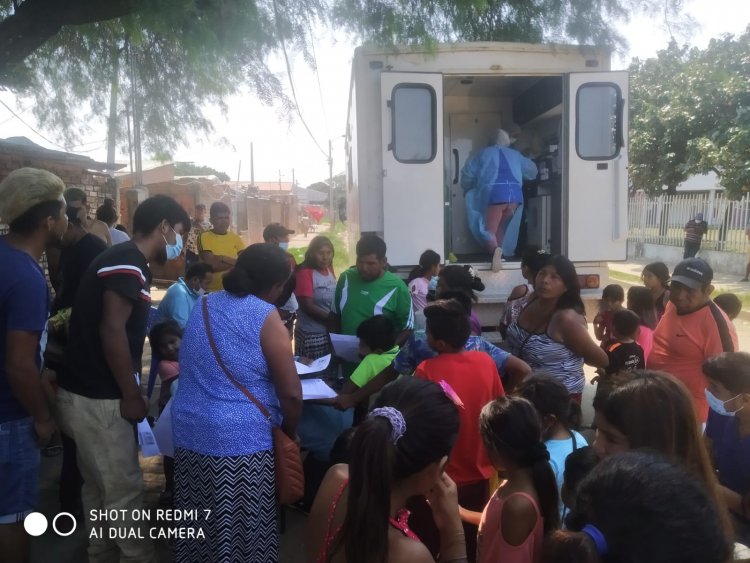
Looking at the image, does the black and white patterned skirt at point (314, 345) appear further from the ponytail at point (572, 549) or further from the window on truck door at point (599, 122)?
the ponytail at point (572, 549)

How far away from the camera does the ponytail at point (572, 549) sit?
1.14m

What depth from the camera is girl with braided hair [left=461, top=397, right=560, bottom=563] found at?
1840 millimetres

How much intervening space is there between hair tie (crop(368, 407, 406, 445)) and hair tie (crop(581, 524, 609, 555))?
51 cm

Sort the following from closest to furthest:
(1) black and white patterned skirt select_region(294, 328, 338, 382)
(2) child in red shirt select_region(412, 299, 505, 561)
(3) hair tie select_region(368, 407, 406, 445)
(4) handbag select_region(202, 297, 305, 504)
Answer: (3) hair tie select_region(368, 407, 406, 445) < (4) handbag select_region(202, 297, 305, 504) < (2) child in red shirt select_region(412, 299, 505, 561) < (1) black and white patterned skirt select_region(294, 328, 338, 382)

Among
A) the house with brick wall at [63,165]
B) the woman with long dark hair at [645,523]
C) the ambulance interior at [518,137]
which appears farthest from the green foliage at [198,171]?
the woman with long dark hair at [645,523]

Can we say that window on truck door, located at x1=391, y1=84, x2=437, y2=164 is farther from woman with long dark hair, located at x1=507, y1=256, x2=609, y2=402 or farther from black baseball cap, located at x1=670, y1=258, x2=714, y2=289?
black baseball cap, located at x1=670, y1=258, x2=714, y2=289

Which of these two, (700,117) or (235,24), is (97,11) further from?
(700,117)

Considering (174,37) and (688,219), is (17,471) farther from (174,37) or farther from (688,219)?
(688,219)

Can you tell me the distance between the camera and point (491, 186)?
6.54 metres

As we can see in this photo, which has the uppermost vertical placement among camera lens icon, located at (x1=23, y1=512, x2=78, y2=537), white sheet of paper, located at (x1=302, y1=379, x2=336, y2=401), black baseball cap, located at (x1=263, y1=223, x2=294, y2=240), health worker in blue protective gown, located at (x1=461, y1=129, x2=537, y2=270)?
health worker in blue protective gown, located at (x1=461, y1=129, x2=537, y2=270)

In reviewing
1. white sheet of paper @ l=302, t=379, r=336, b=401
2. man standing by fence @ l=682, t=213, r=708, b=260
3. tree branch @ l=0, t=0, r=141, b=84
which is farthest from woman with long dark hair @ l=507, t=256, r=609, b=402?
man standing by fence @ l=682, t=213, r=708, b=260

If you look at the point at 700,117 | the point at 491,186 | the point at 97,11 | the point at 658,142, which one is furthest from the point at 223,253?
the point at 658,142

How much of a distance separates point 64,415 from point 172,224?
926mm

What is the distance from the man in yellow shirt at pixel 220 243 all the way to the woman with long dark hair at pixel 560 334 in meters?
3.24
